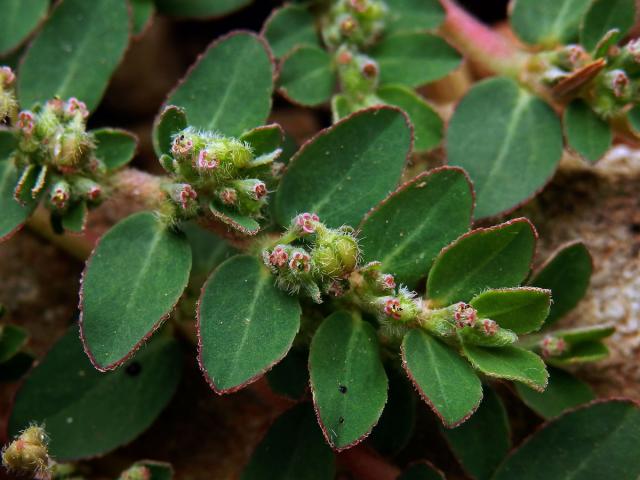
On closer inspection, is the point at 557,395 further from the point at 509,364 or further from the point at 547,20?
the point at 547,20

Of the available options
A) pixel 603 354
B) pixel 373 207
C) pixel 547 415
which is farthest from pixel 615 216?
pixel 373 207

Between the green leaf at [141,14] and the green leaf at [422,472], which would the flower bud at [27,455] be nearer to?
the green leaf at [422,472]

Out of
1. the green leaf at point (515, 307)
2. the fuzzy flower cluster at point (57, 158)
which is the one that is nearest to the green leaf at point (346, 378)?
the green leaf at point (515, 307)

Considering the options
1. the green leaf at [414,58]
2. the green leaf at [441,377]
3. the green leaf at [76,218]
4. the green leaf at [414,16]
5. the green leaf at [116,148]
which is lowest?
the green leaf at [76,218]

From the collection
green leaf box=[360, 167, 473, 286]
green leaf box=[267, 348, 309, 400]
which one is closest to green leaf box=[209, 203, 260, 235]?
green leaf box=[360, 167, 473, 286]

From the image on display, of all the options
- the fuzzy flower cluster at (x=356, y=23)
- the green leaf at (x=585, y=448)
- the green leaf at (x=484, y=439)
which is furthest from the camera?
the fuzzy flower cluster at (x=356, y=23)

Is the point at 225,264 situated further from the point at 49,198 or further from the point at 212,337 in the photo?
the point at 49,198
